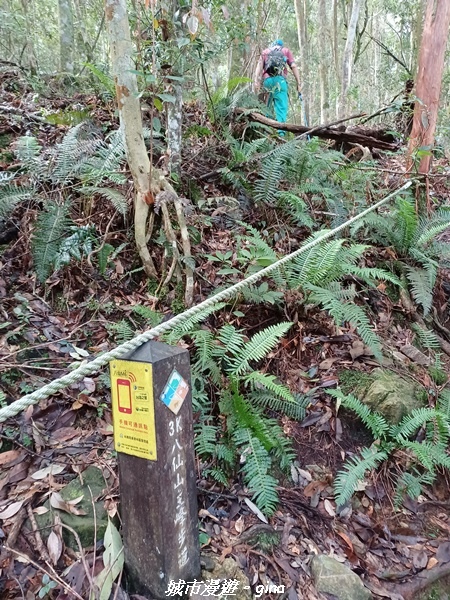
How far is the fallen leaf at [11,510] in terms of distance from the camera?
2.05 meters

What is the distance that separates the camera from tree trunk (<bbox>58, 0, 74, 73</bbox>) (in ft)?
22.7

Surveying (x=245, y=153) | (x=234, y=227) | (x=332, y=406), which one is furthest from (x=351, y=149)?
(x=332, y=406)

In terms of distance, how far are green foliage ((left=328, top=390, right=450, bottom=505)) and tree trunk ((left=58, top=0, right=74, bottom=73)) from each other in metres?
7.36

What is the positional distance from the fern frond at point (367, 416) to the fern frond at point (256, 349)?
1.94 ft

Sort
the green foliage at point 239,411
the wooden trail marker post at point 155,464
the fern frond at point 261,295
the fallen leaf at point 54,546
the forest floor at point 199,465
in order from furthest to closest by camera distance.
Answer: the fern frond at point 261,295
the green foliage at point 239,411
the forest floor at point 199,465
the fallen leaf at point 54,546
the wooden trail marker post at point 155,464

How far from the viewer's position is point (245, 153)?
198 inches

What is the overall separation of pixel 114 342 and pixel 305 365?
1.59 m

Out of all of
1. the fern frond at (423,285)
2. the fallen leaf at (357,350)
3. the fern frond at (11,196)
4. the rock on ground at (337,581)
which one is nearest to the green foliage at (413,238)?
the fern frond at (423,285)

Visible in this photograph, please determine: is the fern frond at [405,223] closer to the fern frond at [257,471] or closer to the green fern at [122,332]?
the fern frond at [257,471]

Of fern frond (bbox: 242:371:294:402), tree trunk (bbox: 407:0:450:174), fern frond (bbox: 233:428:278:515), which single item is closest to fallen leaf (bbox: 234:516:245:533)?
fern frond (bbox: 233:428:278:515)

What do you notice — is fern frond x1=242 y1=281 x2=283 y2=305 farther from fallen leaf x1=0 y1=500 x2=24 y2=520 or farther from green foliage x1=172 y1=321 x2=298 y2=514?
fallen leaf x1=0 y1=500 x2=24 y2=520

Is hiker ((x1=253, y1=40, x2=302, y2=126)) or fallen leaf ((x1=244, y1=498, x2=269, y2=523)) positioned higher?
hiker ((x1=253, y1=40, x2=302, y2=126))

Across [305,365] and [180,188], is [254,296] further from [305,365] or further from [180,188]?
[180,188]

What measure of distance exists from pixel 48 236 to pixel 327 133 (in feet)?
14.8
